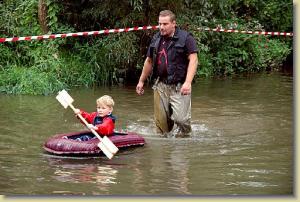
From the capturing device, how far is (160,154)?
25.6ft

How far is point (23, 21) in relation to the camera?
49.6 ft

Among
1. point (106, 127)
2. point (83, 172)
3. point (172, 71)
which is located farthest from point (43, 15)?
point (83, 172)

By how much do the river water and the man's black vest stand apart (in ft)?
3.03

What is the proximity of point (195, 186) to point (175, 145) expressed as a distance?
222cm

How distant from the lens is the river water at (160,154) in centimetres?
616

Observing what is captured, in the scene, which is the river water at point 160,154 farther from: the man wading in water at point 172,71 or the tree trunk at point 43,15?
the tree trunk at point 43,15

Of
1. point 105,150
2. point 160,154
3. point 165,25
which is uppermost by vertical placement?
point 165,25

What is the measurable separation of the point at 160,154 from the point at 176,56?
5.03 feet

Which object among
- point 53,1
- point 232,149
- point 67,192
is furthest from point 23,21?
point 67,192

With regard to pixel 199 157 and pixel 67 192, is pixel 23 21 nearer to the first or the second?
pixel 199 157

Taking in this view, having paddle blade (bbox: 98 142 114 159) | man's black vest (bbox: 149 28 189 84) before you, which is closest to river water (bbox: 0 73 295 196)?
paddle blade (bbox: 98 142 114 159)

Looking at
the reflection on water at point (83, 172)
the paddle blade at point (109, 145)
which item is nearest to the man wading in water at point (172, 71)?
the paddle blade at point (109, 145)

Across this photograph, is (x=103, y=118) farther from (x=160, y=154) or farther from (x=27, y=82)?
(x=27, y=82)

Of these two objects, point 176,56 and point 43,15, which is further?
point 43,15
